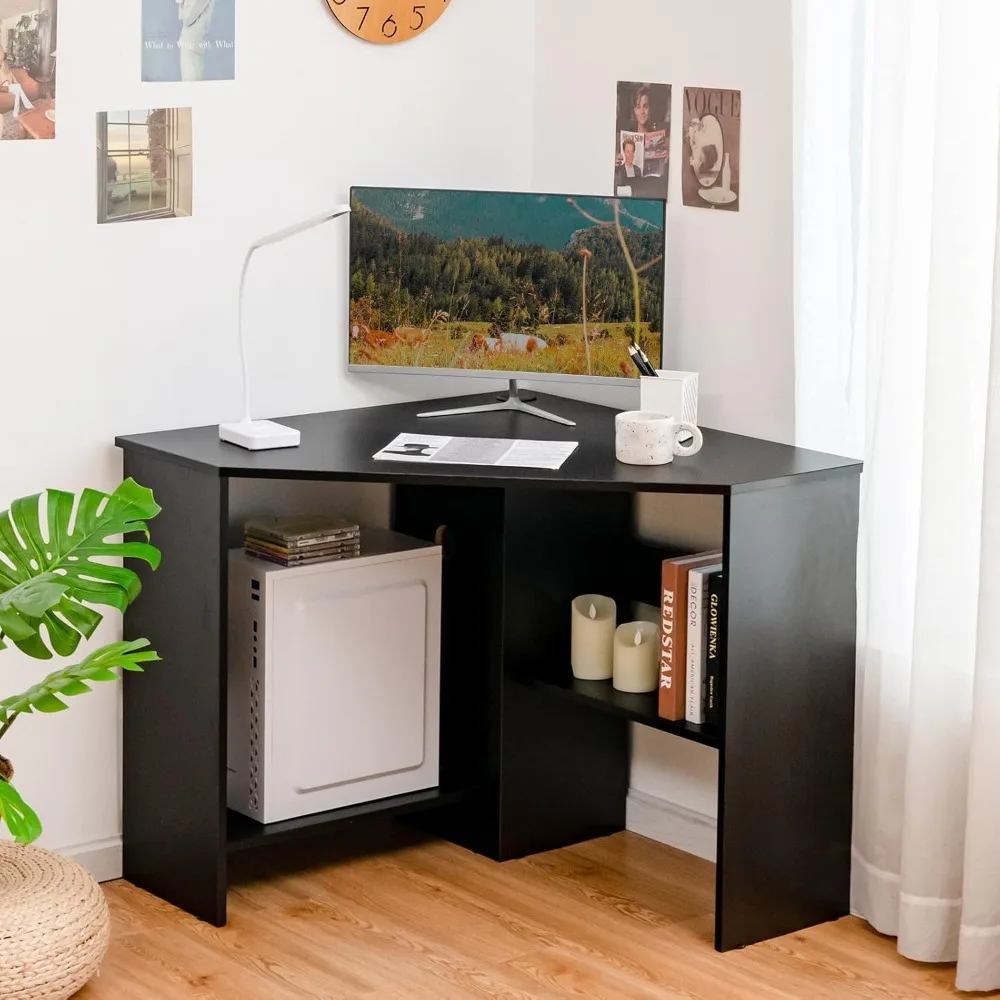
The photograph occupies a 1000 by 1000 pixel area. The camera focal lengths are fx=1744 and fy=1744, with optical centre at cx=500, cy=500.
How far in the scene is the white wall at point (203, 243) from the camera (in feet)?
9.49

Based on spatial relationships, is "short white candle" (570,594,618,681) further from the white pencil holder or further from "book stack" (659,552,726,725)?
the white pencil holder

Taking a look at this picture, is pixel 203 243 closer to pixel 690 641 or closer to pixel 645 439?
pixel 645 439

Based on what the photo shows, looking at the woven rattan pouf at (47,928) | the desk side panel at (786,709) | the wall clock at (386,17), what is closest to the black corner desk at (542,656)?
the desk side panel at (786,709)

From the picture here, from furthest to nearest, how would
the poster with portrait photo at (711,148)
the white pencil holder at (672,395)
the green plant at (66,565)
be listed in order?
the poster with portrait photo at (711,148) → the white pencil holder at (672,395) → the green plant at (66,565)

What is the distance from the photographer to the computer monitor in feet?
10.0

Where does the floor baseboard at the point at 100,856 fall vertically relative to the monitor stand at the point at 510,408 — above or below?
below

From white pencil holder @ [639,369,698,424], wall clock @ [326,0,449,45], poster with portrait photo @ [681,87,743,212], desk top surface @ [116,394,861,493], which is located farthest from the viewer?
wall clock @ [326,0,449,45]

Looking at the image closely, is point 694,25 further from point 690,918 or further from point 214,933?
point 214,933

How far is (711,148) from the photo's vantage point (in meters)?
3.10

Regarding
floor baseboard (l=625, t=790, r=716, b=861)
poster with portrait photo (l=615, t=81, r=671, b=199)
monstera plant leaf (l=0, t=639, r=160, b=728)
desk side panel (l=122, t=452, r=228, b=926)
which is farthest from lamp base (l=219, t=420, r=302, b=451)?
floor baseboard (l=625, t=790, r=716, b=861)

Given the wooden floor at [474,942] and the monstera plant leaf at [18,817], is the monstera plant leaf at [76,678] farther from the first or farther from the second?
the wooden floor at [474,942]

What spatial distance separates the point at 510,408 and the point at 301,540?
515 millimetres

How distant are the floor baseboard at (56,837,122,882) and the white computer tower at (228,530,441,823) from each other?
0.24 meters

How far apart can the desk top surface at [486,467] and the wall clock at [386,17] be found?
0.70 meters
